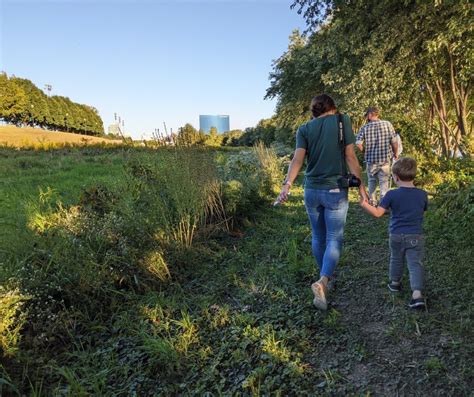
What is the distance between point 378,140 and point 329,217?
3.49 meters

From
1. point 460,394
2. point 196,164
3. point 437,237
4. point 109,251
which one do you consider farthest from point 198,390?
point 437,237

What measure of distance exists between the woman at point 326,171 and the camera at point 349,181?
0.01m

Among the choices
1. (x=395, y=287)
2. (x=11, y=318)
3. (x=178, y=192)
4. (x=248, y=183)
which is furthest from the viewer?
(x=248, y=183)

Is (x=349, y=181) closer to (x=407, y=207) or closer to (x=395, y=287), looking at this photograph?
(x=407, y=207)

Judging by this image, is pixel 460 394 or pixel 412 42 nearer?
pixel 460 394

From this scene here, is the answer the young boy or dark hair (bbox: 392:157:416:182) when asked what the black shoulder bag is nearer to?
the young boy

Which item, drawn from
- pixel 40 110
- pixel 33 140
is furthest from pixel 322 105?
pixel 40 110

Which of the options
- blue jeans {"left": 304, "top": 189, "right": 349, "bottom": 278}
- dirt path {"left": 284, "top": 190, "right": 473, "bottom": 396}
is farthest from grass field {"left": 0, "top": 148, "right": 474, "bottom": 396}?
blue jeans {"left": 304, "top": 189, "right": 349, "bottom": 278}

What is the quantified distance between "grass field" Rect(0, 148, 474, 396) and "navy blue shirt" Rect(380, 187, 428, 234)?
688 mm

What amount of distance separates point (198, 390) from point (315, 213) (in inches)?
70.9

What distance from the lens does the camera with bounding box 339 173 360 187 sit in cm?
300

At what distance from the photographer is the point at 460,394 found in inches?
79.0

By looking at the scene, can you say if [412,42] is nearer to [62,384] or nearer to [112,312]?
[112,312]

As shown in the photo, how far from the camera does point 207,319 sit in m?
3.13
